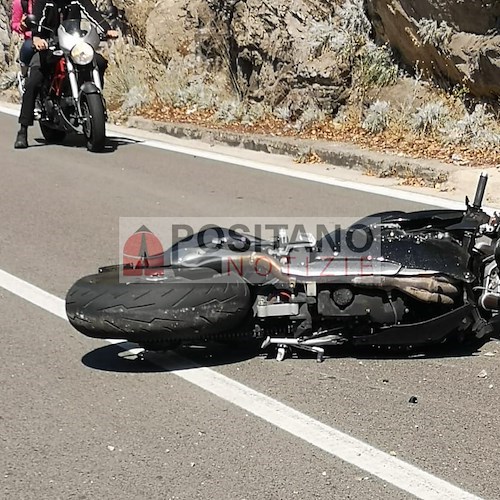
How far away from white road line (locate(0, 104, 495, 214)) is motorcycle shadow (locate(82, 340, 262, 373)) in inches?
141

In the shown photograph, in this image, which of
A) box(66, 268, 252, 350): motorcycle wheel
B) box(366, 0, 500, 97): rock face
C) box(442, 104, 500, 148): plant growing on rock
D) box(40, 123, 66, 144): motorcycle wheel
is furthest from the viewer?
box(40, 123, 66, 144): motorcycle wheel

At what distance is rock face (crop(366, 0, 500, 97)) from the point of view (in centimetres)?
1092

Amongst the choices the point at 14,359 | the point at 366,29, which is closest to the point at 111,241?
the point at 14,359

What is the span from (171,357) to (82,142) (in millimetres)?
7597

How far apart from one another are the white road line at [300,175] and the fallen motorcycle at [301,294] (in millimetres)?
3396

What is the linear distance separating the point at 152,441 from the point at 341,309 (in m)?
1.08

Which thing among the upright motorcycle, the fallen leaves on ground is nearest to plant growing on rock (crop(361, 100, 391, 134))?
the fallen leaves on ground

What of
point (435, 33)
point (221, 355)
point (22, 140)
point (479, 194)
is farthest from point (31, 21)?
point (479, 194)

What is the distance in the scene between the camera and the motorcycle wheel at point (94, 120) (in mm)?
10539

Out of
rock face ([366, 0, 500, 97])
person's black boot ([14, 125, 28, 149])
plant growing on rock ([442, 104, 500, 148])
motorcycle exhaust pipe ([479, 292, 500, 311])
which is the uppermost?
rock face ([366, 0, 500, 97])

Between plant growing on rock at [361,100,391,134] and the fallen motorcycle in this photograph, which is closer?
the fallen motorcycle

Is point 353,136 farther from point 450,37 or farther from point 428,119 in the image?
point 450,37

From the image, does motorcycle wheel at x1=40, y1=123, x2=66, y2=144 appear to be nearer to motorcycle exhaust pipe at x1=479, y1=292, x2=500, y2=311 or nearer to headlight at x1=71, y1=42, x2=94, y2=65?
headlight at x1=71, y1=42, x2=94, y2=65

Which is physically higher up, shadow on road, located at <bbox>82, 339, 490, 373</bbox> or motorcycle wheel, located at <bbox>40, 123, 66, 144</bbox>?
shadow on road, located at <bbox>82, 339, 490, 373</bbox>
